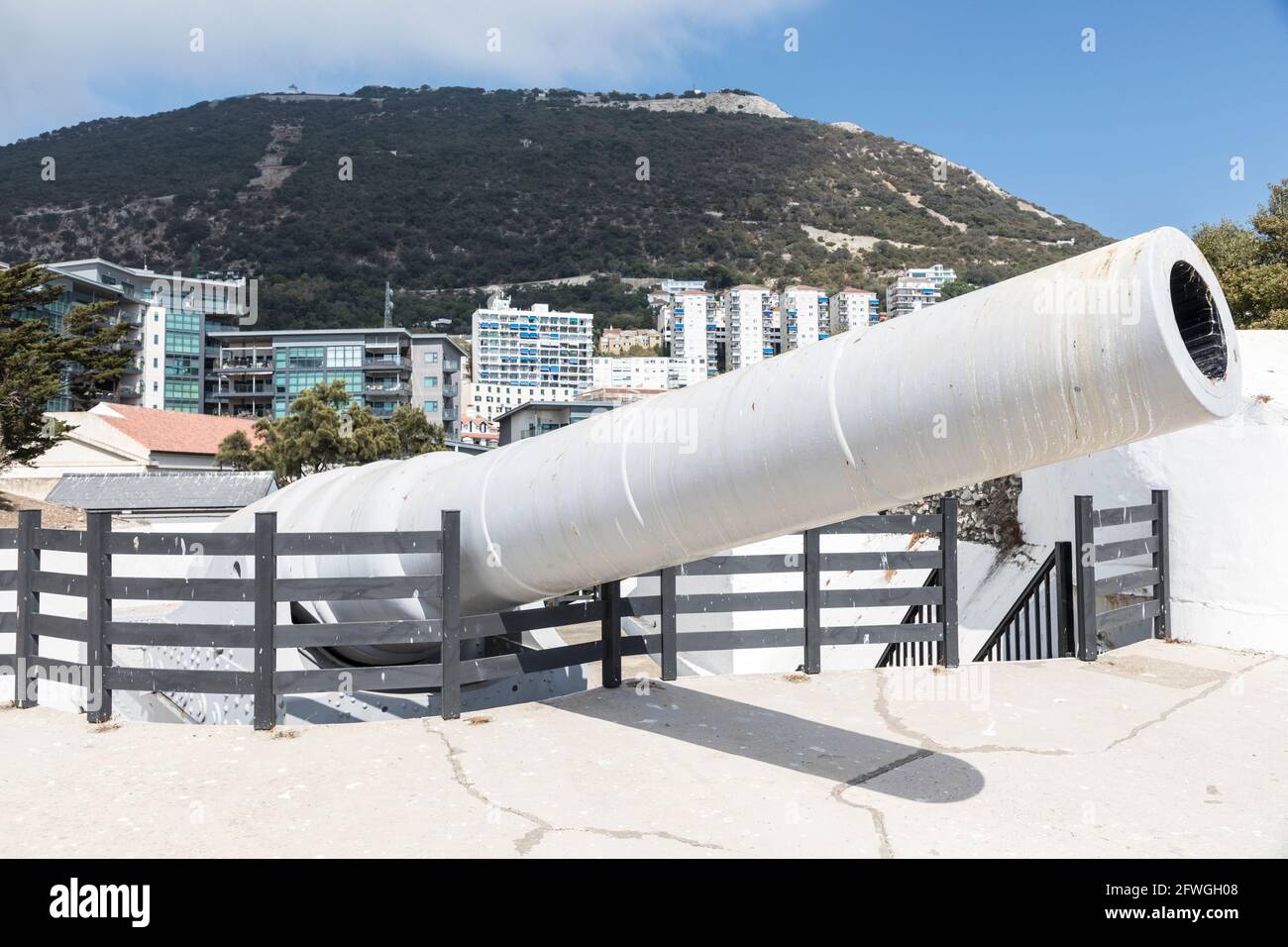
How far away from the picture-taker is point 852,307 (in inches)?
4808

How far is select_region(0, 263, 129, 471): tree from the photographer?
3728cm

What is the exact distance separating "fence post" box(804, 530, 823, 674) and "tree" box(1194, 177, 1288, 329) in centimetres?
1851

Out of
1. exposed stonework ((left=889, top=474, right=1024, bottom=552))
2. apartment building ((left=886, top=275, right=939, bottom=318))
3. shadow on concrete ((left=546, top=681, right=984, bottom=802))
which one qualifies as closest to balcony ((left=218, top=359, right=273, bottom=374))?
apartment building ((left=886, top=275, right=939, bottom=318))

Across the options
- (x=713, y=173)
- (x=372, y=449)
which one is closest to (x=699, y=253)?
(x=713, y=173)

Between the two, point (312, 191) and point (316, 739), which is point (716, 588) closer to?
point (316, 739)

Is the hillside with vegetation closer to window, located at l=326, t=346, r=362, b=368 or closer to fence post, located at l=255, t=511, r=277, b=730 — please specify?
window, located at l=326, t=346, r=362, b=368

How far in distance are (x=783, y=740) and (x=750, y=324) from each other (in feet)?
429

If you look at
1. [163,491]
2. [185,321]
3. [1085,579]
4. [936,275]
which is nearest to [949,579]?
[1085,579]

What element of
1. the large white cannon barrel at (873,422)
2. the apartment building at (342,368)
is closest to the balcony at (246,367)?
the apartment building at (342,368)

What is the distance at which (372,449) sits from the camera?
44094mm

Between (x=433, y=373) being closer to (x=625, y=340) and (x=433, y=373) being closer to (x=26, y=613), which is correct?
(x=625, y=340)

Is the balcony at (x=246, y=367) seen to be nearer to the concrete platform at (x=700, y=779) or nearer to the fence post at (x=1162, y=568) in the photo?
the concrete platform at (x=700, y=779)

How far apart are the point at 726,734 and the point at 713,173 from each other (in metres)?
172

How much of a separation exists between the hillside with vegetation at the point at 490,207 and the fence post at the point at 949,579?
116 m
